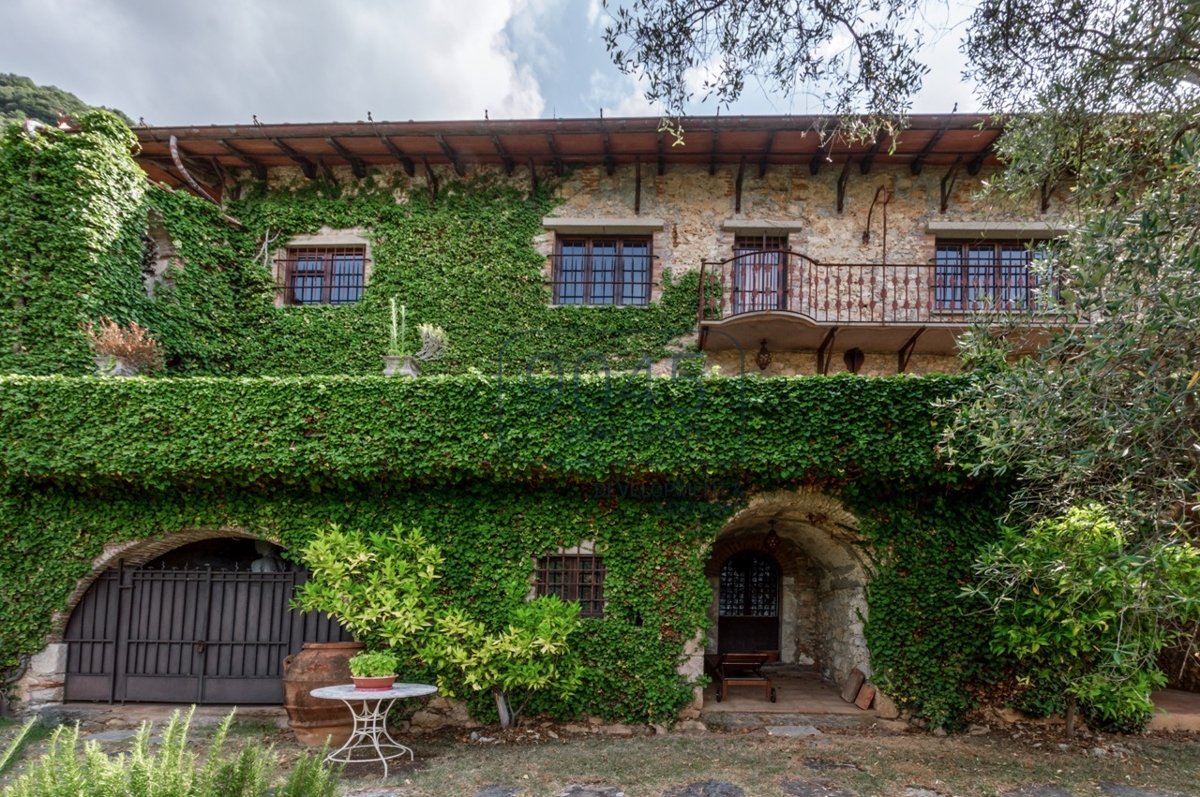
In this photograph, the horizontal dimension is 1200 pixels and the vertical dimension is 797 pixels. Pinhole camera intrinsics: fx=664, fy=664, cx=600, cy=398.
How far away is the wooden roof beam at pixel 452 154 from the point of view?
423 inches

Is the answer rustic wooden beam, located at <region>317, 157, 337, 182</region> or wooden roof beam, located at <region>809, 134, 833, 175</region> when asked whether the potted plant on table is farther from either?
wooden roof beam, located at <region>809, 134, 833, 175</region>

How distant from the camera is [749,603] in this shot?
39.9ft

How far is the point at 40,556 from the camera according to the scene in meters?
8.37

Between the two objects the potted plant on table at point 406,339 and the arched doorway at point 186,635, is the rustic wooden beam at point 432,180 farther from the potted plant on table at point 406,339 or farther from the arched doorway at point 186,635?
the arched doorway at point 186,635

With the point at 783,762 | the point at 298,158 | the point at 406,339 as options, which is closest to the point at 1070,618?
the point at 783,762

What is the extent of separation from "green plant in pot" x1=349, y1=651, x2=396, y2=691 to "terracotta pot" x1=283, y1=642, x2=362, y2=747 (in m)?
0.71

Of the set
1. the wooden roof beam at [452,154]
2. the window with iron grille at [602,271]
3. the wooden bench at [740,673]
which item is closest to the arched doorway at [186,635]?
the wooden bench at [740,673]

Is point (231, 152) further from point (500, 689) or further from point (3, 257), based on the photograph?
point (500, 689)

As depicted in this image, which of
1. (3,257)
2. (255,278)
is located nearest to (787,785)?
(255,278)

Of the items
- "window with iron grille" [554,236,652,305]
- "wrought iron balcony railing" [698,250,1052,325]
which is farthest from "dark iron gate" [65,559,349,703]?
"wrought iron balcony railing" [698,250,1052,325]

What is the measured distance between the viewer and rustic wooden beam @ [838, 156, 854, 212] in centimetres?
1091

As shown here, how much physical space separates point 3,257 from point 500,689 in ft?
29.4

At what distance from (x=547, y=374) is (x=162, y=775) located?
6401 millimetres

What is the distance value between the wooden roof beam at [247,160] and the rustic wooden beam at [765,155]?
866 centimetres
